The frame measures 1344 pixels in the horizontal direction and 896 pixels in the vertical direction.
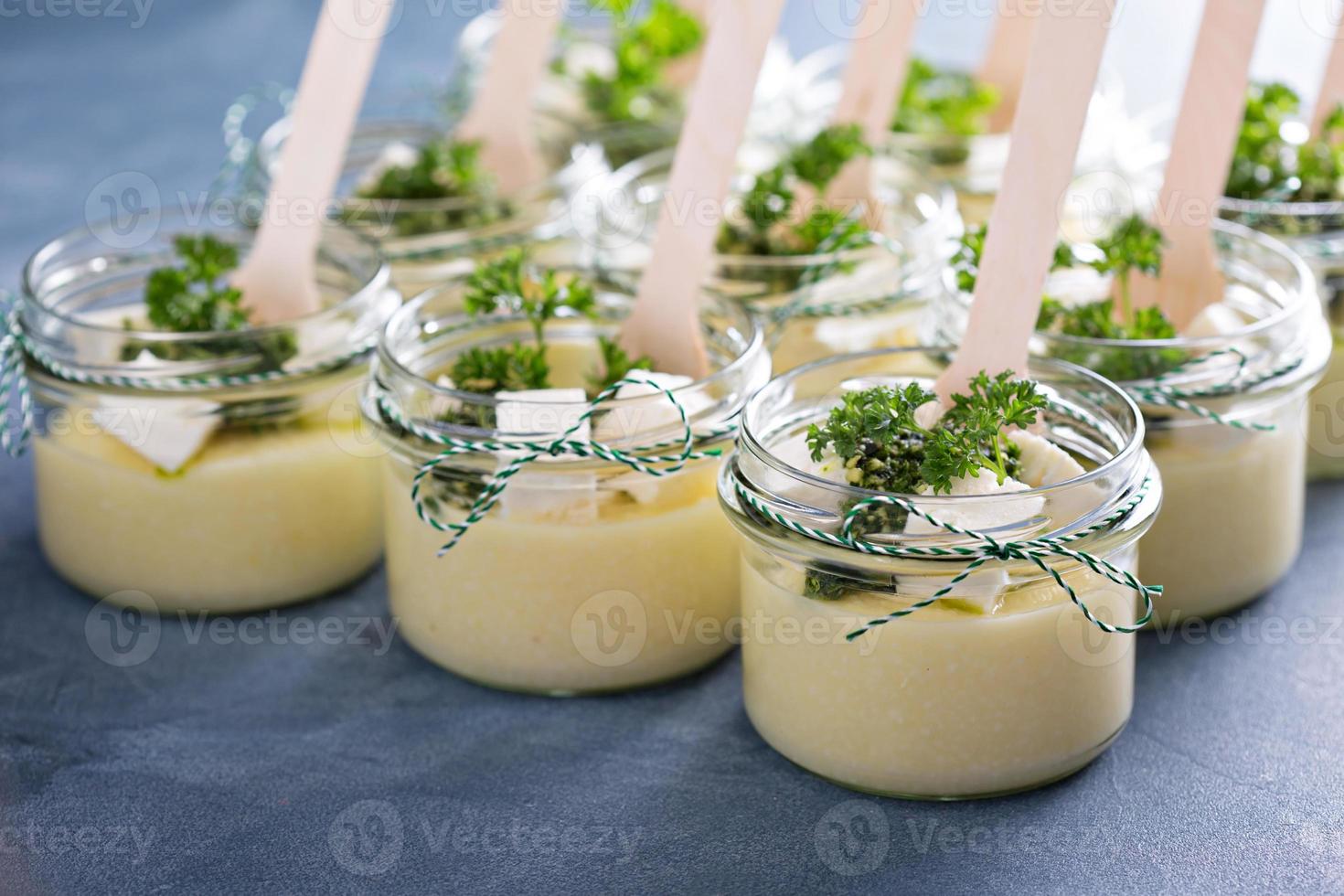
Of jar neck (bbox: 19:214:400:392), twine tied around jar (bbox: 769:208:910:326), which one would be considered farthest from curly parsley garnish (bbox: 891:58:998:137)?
jar neck (bbox: 19:214:400:392)

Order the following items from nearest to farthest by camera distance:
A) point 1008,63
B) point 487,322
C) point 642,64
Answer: point 487,322, point 1008,63, point 642,64

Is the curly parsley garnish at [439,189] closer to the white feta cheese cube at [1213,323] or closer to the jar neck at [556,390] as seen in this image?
the jar neck at [556,390]

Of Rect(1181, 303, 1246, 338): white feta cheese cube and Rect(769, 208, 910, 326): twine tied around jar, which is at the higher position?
Rect(1181, 303, 1246, 338): white feta cheese cube

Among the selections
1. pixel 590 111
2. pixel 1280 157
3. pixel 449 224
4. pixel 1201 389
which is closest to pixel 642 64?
pixel 590 111

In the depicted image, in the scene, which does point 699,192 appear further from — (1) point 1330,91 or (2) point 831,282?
(1) point 1330,91

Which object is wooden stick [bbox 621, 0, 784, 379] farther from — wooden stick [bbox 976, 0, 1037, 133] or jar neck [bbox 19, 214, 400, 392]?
wooden stick [bbox 976, 0, 1037, 133]

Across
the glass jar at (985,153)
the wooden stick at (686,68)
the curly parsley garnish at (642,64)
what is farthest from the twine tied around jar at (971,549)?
the wooden stick at (686,68)

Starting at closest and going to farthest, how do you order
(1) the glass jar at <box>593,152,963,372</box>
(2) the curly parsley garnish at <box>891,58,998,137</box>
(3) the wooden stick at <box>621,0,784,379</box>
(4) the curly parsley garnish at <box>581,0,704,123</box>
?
(3) the wooden stick at <box>621,0,784,379</box>, (1) the glass jar at <box>593,152,963,372</box>, (2) the curly parsley garnish at <box>891,58,998,137</box>, (4) the curly parsley garnish at <box>581,0,704,123</box>

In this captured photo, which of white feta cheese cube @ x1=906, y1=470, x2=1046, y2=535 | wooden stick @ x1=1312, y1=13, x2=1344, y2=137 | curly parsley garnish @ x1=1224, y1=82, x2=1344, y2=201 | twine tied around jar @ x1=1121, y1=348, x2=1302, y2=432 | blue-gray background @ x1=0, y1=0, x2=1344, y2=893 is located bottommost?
blue-gray background @ x1=0, y1=0, x2=1344, y2=893
